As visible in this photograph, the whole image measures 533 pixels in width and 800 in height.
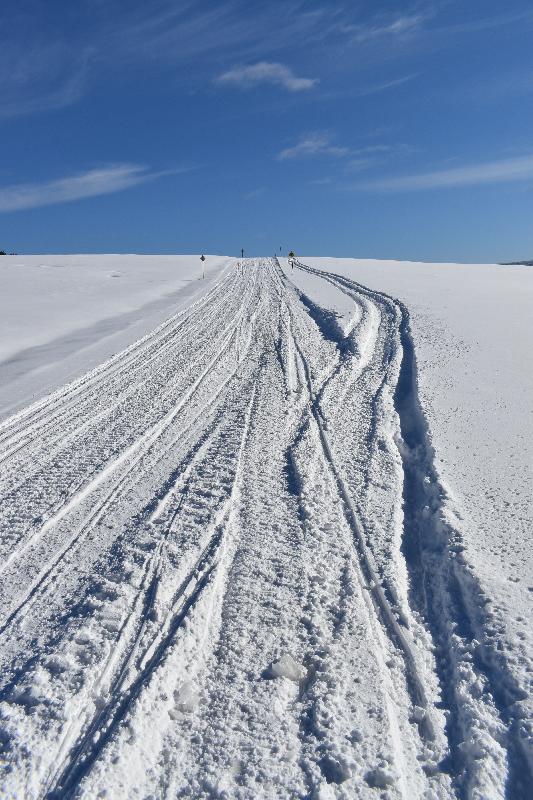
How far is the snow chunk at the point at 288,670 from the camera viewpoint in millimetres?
2803

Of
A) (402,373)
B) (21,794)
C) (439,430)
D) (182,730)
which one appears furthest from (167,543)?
(402,373)

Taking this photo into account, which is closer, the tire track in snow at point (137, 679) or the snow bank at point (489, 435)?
the tire track in snow at point (137, 679)

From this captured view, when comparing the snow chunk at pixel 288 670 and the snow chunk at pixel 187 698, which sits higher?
the snow chunk at pixel 288 670

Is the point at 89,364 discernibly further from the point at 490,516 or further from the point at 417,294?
the point at 417,294

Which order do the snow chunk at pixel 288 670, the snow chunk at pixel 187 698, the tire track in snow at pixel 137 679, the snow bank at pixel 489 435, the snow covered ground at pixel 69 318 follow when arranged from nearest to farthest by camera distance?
1. the tire track in snow at pixel 137 679
2. the snow chunk at pixel 187 698
3. the snow chunk at pixel 288 670
4. the snow bank at pixel 489 435
5. the snow covered ground at pixel 69 318

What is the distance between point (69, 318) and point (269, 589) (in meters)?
11.9

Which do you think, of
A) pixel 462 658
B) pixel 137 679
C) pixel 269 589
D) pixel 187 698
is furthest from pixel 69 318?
pixel 462 658

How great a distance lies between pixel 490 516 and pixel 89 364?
6481 mm

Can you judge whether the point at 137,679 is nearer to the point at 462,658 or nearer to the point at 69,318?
the point at 462,658

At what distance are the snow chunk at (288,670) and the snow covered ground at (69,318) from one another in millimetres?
4903

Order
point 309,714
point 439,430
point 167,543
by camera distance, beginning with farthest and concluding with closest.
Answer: point 439,430 < point 167,543 < point 309,714

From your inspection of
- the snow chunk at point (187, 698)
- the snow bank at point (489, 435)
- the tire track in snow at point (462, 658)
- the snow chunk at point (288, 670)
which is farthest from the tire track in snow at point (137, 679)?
the snow bank at point (489, 435)

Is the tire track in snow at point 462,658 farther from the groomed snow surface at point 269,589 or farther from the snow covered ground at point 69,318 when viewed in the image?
the snow covered ground at point 69,318

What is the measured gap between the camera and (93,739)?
249 cm
